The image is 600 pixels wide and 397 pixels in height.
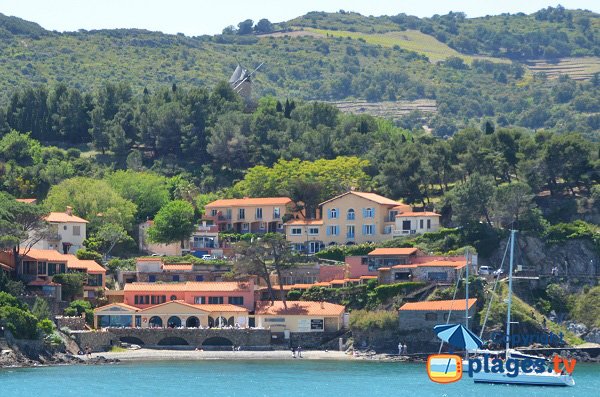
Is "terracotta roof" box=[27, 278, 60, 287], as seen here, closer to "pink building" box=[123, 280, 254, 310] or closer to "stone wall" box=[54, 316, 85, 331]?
"stone wall" box=[54, 316, 85, 331]

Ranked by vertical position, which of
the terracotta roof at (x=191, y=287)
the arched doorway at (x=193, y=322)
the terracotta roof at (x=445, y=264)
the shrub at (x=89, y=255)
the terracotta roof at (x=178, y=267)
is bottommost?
the arched doorway at (x=193, y=322)

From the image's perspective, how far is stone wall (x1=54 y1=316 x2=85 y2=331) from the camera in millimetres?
100250

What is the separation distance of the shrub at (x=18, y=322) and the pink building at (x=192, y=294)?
36.3 ft

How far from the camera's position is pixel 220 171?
439ft

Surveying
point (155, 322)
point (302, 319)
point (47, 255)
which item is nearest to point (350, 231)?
point (302, 319)

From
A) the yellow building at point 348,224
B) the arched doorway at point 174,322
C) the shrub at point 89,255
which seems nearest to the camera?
the arched doorway at point 174,322

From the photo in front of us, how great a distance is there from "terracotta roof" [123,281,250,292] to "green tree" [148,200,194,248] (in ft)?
26.4

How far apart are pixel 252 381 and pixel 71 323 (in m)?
18.1

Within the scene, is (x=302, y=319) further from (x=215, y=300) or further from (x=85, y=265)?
(x=85, y=265)

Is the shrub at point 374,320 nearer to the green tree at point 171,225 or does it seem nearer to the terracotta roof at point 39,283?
the green tree at point 171,225

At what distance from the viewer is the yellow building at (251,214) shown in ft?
392

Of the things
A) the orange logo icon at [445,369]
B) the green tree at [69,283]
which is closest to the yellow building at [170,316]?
the green tree at [69,283]

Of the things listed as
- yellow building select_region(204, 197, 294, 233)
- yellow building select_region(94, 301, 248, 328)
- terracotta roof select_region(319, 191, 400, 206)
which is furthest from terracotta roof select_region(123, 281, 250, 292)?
yellow building select_region(204, 197, 294, 233)

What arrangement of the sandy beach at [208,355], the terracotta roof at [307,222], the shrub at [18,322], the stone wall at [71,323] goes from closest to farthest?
the shrub at [18,322], the sandy beach at [208,355], the stone wall at [71,323], the terracotta roof at [307,222]
